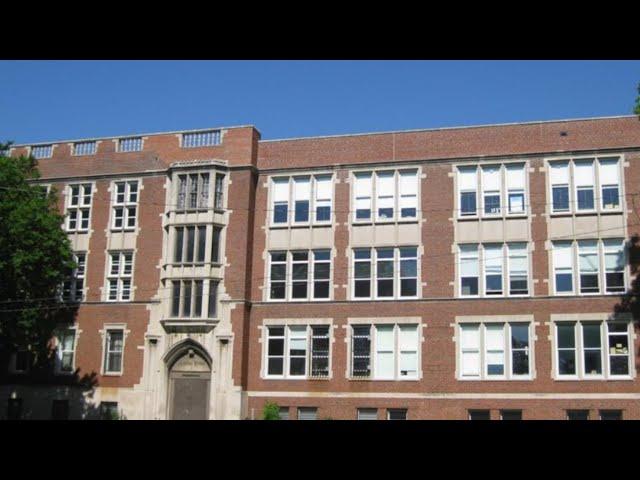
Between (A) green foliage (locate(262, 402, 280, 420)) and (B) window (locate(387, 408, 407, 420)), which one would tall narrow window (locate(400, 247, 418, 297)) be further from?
(A) green foliage (locate(262, 402, 280, 420))

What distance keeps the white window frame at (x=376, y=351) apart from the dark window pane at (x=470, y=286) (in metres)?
2.44

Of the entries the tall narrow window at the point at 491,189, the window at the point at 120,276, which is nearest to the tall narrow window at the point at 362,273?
the tall narrow window at the point at 491,189

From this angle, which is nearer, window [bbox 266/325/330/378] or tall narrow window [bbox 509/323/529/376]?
tall narrow window [bbox 509/323/529/376]

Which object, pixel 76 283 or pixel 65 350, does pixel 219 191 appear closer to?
pixel 76 283

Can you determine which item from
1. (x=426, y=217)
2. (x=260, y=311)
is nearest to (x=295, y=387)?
(x=260, y=311)

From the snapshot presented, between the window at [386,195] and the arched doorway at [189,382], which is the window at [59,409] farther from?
the window at [386,195]

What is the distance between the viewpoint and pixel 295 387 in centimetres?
3416

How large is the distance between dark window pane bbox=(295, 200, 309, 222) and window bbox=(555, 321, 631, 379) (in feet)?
39.4

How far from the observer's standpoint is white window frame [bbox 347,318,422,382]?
33219 mm

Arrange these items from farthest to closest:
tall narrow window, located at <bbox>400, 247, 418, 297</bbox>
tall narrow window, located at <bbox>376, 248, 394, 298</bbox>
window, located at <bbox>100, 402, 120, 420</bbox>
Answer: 1. window, located at <bbox>100, 402, 120, 420</bbox>
2. tall narrow window, located at <bbox>376, 248, 394, 298</bbox>
3. tall narrow window, located at <bbox>400, 247, 418, 297</bbox>

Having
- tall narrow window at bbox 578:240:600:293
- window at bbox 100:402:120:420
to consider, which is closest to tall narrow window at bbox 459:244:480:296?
tall narrow window at bbox 578:240:600:293
